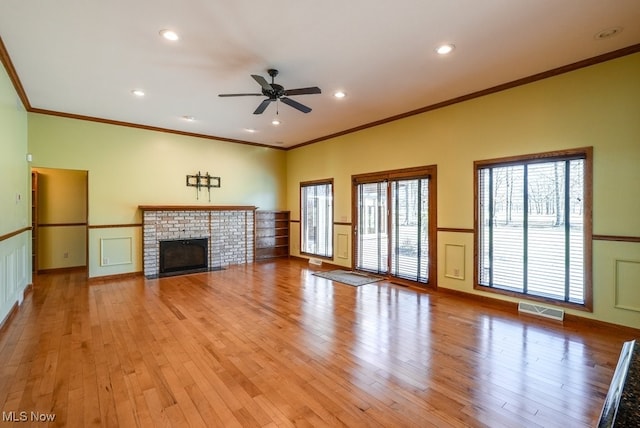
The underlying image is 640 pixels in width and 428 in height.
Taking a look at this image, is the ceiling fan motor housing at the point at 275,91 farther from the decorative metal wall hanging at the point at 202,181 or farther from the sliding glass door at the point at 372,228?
the decorative metal wall hanging at the point at 202,181

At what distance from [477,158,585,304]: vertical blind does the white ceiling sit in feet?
4.32

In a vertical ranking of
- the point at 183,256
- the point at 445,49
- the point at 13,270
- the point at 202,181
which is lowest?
the point at 183,256

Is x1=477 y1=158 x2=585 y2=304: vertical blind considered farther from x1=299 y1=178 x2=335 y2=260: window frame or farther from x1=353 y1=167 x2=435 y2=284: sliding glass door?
x1=299 y1=178 x2=335 y2=260: window frame

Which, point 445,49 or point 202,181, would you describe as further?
point 202,181

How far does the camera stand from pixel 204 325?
3.68 meters

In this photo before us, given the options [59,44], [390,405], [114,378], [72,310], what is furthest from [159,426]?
[59,44]

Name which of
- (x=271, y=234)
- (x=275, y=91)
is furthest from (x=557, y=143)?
(x=271, y=234)

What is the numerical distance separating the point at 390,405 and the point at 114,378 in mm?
2183

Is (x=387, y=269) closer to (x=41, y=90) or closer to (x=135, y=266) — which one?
(x=135, y=266)

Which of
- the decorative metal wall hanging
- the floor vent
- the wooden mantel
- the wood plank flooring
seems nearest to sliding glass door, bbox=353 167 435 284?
the wood plank flooring

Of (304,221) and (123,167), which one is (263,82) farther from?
(304,221)

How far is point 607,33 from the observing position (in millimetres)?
3115

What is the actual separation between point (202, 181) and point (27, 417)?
5.66 metres

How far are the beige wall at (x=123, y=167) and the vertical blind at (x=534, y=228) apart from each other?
566cm
